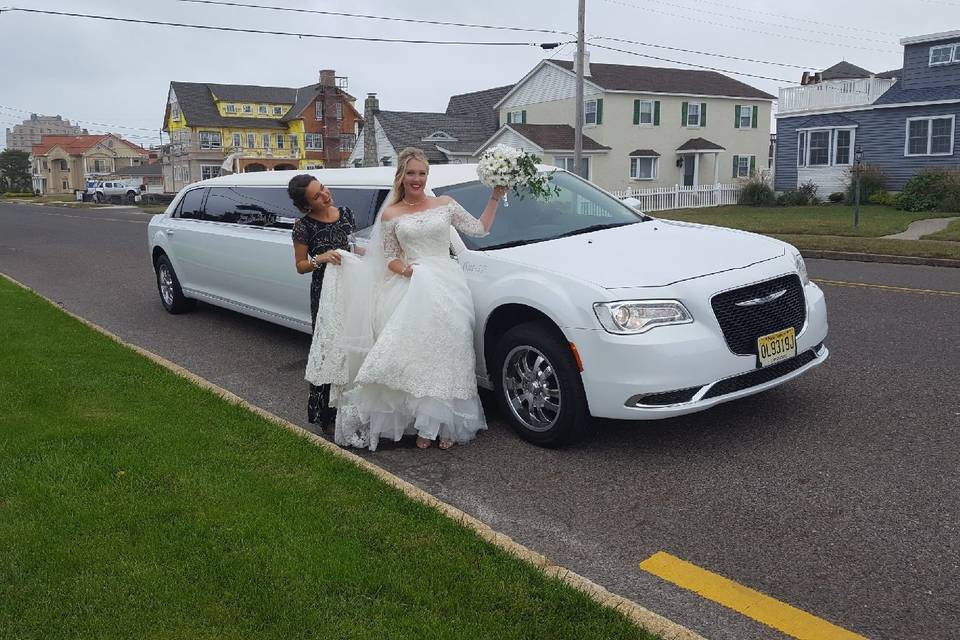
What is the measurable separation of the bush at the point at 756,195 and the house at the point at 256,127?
46.0 m

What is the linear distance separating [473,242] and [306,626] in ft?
10.5

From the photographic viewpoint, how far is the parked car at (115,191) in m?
67.7

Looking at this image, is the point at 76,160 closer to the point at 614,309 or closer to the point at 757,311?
the point at 614,309

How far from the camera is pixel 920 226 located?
21547 millimetres

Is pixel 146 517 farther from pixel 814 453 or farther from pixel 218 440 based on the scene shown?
pixel 814 453

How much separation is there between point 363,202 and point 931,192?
26.8 meters

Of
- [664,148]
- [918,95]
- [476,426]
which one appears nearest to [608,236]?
[476,426]

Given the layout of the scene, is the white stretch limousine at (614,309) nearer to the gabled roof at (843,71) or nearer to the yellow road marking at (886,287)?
the yellow road marking at (886,287)

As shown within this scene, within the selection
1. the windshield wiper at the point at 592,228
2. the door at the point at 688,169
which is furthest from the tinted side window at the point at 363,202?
the door at the point at 688,169

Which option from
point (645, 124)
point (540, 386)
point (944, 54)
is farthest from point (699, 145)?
point (540, 386)

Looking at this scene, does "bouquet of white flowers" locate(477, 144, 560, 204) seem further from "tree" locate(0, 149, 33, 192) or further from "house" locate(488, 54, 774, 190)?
"tree" locate(0, 149, 33, 192)

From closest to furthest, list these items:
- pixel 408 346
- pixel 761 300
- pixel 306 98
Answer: pixel 761 300 < pixel 408 346 < pixel 306 98

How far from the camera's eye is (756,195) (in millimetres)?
35406

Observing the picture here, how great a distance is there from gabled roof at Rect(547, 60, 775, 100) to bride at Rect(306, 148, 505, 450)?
39.0m
